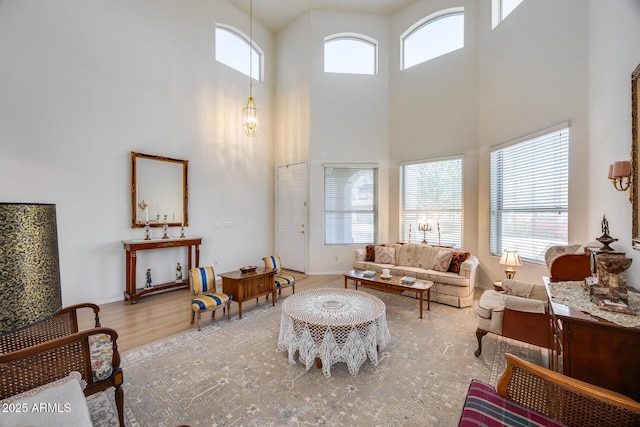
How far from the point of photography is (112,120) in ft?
13.8

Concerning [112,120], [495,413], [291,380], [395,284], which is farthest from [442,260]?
[112,120]

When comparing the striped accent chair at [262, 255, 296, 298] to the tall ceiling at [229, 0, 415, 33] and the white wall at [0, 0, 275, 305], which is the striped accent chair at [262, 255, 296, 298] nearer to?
the white wall at [0, 0, 275, 305]

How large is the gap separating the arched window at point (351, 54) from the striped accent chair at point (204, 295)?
200 inches

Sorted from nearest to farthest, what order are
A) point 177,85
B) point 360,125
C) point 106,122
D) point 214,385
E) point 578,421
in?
1. point 578,421
2. point 214,385
3. point 106,122
4. point 177,85
5. point 360,125

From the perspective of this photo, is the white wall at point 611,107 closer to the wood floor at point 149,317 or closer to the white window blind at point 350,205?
the white window blind at point 350,205

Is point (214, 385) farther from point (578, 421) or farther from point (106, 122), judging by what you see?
point (106, 122)

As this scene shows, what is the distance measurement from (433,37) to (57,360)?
281 inches

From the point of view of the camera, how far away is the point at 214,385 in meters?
2.23

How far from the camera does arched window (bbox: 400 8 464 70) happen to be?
5320 millimetres

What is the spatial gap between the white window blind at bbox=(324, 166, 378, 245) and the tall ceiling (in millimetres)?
3472

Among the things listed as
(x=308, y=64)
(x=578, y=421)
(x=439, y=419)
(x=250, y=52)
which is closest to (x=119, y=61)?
(x=250, y=52)

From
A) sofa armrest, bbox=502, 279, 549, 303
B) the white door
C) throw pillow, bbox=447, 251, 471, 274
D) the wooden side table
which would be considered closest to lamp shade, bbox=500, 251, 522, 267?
throw pillow, bbox=447, 251, 471, 274

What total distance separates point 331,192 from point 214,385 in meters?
4.51

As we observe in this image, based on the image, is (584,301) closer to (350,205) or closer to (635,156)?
(635,156)
